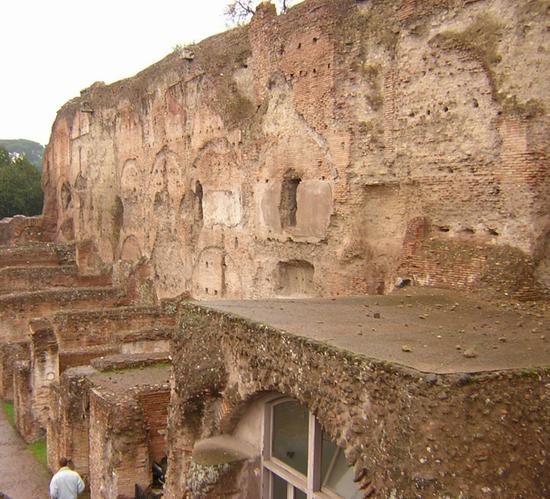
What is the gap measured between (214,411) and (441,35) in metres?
5.29

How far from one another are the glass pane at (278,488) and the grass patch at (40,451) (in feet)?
19.4

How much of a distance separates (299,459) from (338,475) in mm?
499

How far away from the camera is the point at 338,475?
5051mm

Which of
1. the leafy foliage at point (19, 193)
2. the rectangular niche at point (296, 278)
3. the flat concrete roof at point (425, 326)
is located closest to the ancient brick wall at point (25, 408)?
the rectangular niche at point (296, 278)

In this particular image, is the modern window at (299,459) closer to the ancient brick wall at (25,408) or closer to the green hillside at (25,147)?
the ancient brick wall at (25,408)

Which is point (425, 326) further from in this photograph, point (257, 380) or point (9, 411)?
point (9, 411)

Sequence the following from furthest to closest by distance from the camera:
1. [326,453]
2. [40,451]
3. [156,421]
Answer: [40,451]
[156,421]
[326,453]

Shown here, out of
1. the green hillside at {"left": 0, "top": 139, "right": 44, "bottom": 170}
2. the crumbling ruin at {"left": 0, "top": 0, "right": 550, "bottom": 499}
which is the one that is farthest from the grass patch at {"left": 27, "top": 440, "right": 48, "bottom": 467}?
the green hillside at {"left": 0, "top": 139, "right": 44, "bottom": 170}

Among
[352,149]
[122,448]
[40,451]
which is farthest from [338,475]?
[40,451]

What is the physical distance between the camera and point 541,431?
4.08m

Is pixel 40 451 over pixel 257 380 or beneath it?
beneath

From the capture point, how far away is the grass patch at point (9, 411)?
40.8 ft

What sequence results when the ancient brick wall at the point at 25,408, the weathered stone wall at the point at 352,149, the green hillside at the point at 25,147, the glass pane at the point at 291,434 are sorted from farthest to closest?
the green hillside at the point at 25,147 → the ancient brick wall at the point at 25,408 → the weathered stone wall at the point at 352,149 → the glass pane at the point at 291,434

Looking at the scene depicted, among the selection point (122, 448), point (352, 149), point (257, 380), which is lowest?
point (122, 448)
